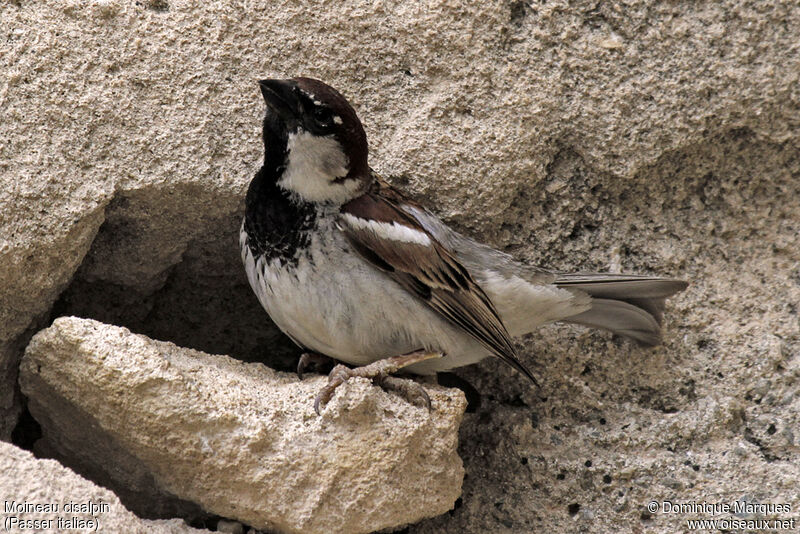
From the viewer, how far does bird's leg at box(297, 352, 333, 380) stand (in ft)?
7.00

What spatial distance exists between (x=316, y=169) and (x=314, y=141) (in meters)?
0.06

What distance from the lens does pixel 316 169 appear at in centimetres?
199

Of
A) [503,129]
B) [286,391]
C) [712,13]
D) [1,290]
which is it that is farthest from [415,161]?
[1,290]

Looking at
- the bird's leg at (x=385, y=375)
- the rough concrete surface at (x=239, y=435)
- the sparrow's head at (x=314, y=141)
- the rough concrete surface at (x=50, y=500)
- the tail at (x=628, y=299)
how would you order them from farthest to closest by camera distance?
the tail at (x=628, y=299)
the sparrow's head at (x=314, y=141)
the bird's leg at (x=385, y=375)
the rough concrete surface at (x=239, y=435)
the rough concrete surface at (x=50, y=500)

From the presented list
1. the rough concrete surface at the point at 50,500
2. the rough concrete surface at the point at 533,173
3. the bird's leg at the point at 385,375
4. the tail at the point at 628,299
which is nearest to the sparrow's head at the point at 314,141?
the rough concrete surface at the point at 533,173

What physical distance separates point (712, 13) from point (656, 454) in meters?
0.97

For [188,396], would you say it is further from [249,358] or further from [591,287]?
[591,287]

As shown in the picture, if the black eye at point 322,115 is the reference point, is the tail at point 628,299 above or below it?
below

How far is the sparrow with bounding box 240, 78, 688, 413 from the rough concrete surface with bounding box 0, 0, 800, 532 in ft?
0.34

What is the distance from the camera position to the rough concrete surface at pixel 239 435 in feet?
5.54

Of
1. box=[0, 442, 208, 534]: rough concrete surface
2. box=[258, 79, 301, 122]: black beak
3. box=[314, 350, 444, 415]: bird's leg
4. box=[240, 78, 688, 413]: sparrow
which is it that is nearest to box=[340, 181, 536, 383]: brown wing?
box=[240, 78, 688, 413]: sparrow

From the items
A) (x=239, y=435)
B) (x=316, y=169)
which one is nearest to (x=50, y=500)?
(x=239, y=435)

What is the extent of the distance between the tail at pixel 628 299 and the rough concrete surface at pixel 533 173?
7 cm

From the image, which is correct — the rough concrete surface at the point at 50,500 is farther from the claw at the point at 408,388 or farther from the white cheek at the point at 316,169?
the white cheek at the point at 316,169
